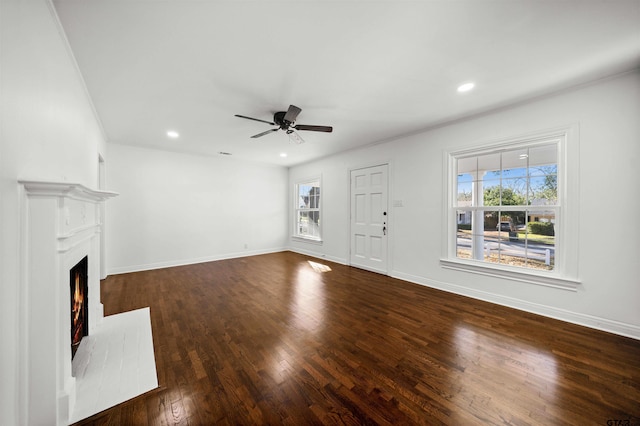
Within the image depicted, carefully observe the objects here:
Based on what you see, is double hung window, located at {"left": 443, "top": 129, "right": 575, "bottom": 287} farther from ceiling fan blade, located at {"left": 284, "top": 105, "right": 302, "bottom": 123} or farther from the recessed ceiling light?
ceiling fan blade, located at {"left": 284, "top": 105, "right": 302, "bottom": 123}

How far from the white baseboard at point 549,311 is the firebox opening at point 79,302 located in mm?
4177

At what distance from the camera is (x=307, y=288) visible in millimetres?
3523

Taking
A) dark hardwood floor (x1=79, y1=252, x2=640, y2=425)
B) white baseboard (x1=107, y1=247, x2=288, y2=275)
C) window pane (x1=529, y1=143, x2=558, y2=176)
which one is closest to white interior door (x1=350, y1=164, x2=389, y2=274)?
dark hardwood floor (x1=79, y1=252, x2=640, y2=425)

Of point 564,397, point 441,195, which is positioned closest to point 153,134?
point 441,195

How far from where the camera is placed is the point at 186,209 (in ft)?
16.8

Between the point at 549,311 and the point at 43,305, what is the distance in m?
4.39

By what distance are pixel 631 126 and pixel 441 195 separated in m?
1.82

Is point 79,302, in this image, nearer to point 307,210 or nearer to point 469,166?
point 307,210

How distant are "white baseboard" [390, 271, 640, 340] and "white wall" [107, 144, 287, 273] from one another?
4414 mm

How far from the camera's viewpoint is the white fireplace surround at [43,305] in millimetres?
1146

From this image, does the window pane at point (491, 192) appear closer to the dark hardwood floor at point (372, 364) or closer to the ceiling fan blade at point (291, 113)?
the dark hardwood floor at point (372, 364)

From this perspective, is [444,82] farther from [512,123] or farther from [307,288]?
[307,288]

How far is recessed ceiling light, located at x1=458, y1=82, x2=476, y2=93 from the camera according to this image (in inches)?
93.5

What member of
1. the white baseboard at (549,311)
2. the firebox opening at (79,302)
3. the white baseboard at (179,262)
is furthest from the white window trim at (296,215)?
the firebox opening at (79,302)
